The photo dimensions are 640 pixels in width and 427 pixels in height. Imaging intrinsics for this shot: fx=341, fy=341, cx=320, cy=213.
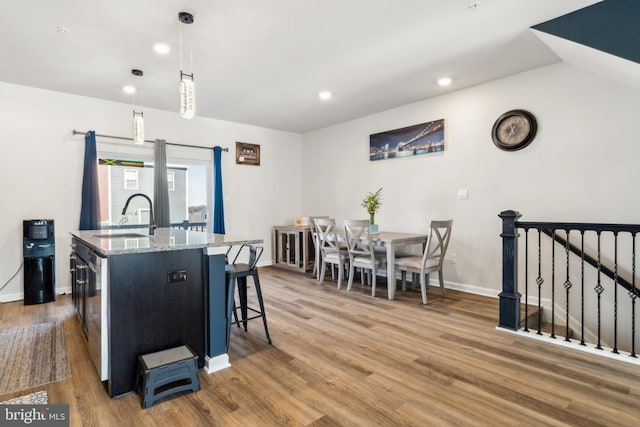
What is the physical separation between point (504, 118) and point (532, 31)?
1254mm

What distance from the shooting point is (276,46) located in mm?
3277

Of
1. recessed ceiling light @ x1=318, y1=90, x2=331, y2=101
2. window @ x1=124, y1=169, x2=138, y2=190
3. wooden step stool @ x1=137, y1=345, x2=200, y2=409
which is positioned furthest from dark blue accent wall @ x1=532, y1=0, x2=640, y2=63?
window @ x1=124, y1=169, x2=138, y2=190

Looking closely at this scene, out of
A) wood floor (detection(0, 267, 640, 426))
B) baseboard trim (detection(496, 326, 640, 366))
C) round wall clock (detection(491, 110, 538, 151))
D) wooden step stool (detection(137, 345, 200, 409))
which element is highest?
round wall clock (detection(491, 110, 538, 151))

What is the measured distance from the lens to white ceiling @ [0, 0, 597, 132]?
266 centimetres

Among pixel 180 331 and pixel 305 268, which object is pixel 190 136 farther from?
pixel 180 331

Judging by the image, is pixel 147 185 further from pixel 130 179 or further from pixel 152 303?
pixel 152 303

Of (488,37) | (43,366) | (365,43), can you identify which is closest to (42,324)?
(43,366)

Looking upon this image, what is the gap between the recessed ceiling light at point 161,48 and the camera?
3207 mm

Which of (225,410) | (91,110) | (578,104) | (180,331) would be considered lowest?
(225,410)

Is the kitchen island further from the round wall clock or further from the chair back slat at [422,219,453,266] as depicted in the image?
the round wall clock

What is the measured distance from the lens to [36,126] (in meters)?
4.39

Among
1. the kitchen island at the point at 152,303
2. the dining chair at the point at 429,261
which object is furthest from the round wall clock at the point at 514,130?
the kitchen island at the point at 152,303

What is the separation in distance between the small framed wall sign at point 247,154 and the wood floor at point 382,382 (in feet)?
11.9

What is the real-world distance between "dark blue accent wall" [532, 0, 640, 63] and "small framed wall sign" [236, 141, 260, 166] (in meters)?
4.79
